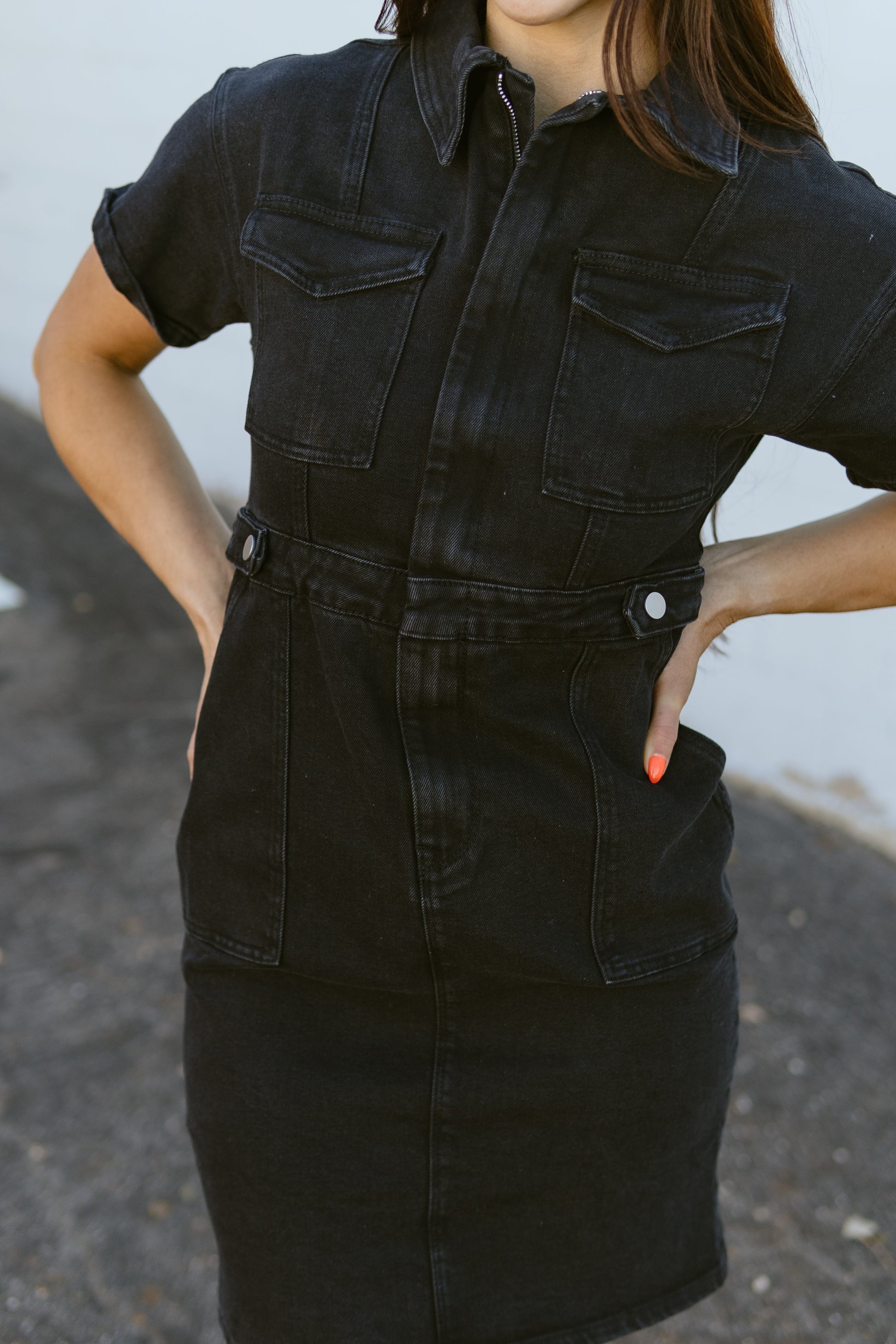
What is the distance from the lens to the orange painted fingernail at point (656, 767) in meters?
1.17

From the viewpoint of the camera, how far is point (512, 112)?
1.02 meters

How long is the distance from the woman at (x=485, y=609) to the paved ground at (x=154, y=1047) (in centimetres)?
27

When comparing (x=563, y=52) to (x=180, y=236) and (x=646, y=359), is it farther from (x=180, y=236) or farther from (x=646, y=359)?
(x=180, y=236)

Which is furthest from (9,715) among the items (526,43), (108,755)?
(526,43)

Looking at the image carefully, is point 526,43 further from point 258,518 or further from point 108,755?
point 108,755

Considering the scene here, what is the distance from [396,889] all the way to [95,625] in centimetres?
322

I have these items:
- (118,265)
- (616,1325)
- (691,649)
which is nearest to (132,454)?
(118,265)

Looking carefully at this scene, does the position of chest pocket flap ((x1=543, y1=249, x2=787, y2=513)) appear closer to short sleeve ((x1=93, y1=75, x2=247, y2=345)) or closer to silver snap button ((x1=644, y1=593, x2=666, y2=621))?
silver snap button ((x1=644, y1=593, x2=666, y2=621))

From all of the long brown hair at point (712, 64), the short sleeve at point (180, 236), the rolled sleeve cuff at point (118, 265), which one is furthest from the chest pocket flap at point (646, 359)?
the rolled sleeve cuff at point (118, 265)

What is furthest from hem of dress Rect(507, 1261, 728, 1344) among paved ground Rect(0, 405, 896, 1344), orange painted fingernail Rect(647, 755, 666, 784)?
orange painted fingernail Rect(647, 755, 666, 784)

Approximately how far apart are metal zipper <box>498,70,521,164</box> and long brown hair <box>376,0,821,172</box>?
0.29ft

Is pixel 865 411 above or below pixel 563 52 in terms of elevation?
below

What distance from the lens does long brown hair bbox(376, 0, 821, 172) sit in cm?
99

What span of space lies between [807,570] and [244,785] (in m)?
0.71
